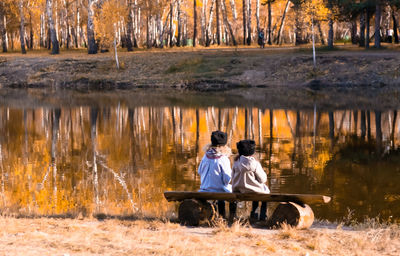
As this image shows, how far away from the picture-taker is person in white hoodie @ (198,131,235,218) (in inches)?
364

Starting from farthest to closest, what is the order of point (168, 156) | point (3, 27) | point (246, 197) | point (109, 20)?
point (3, 27) → point (109, 20) → point (168, 156) → point (246, 197)

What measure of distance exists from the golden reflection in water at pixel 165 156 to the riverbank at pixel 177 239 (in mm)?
1416

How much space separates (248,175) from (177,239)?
Answer: 6.00ft

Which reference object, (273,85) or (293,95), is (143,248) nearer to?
(293,95)

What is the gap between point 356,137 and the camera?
67.5 ft

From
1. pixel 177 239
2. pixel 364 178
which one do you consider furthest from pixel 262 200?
pixel 364 178

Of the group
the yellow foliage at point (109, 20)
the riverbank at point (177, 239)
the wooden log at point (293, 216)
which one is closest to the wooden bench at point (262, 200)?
the wooden log at point (293, 216)

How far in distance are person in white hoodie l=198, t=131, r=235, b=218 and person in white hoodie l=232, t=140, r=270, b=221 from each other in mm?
202

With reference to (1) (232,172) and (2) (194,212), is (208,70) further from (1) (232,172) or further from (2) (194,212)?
(2) (194,212)

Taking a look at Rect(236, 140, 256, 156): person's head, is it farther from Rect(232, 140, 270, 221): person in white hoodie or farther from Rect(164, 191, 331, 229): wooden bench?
Rect(164, 191, 331, 229): wooden bench

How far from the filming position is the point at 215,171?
9266 millimetres

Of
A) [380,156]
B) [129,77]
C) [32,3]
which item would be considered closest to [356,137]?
[380,156]

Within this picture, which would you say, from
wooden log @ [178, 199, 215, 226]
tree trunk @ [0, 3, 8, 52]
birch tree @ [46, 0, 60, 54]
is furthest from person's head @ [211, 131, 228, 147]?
tree trunk @ [0, 3, 8, 52]

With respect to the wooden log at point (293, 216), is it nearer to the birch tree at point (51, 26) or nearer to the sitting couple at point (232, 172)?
the sitting couple at point (232, 172)
